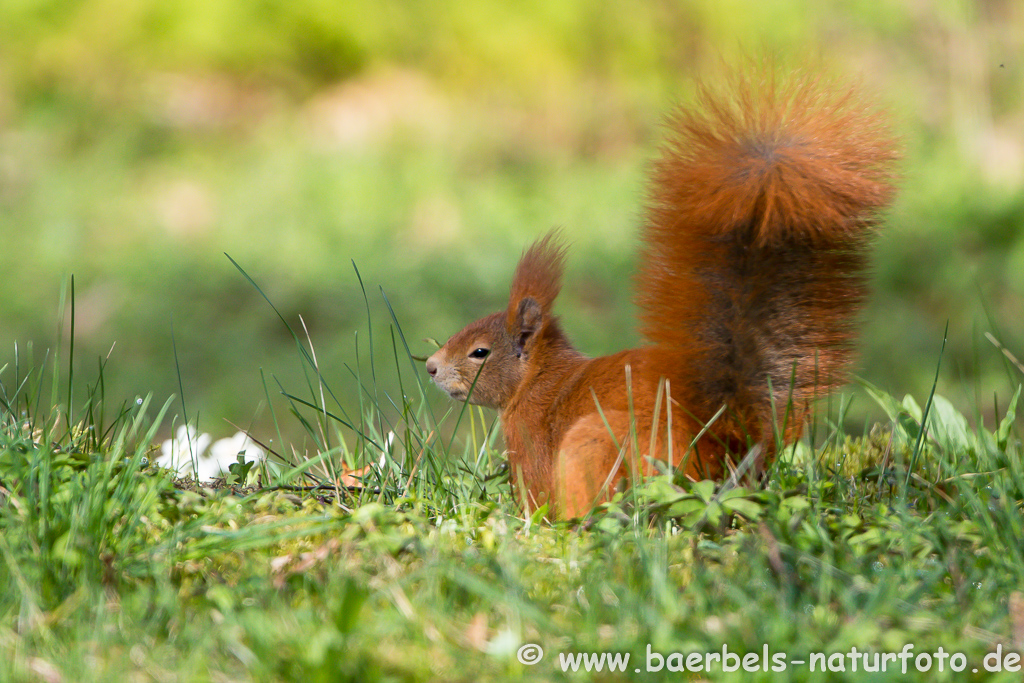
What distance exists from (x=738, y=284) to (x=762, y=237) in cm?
13

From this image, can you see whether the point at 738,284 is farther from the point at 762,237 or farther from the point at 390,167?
the point at 390,167

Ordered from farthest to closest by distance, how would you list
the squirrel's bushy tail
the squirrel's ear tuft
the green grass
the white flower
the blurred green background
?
the blurred green background → the squirrel's ear tuft → the white flower → the squirrel's bushy tail → the green grass

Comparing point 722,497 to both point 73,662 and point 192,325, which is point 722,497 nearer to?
point 73,662

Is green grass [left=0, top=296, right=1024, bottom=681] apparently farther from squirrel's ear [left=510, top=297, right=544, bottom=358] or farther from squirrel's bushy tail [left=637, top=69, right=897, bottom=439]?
squirrel's ear [left=510, top=297, right=544, bottom=358]

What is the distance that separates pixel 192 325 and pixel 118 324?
Answer: 442 millimetres

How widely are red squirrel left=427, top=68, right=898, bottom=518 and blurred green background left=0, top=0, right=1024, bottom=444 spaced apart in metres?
2.74

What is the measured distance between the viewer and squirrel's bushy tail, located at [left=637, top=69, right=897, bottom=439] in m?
1.80

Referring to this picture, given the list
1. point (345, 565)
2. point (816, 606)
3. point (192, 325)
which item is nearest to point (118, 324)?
point (192, 325)

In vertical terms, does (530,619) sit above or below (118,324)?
above

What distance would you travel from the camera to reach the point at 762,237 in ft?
6.01

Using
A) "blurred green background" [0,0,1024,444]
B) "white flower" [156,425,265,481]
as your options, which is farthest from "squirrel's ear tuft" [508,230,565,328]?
"blurred green background" [0,0,1024,444]

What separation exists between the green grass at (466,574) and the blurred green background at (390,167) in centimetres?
281

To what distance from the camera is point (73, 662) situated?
125 cm

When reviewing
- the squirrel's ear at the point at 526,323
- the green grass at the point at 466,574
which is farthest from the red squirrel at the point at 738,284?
the squirrel's ear at the point at 526,323
